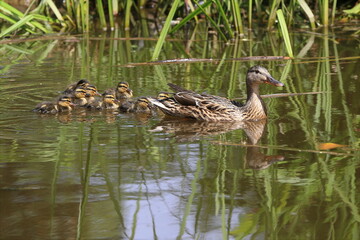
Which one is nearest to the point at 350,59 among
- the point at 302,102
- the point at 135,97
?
the point at 302,102

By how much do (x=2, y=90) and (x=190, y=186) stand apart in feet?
10.3

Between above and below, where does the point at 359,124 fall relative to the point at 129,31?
below

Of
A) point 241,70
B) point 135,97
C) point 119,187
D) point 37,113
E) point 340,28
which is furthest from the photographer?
point 340,28

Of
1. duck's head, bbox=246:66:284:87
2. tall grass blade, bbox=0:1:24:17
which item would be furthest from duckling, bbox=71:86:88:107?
tall grass blade, bbox=0:1:24:17

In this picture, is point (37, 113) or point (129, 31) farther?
point (129, 31)

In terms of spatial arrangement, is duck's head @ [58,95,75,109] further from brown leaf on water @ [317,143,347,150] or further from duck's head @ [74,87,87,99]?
brown leaf on water @ [317,143,347,150]

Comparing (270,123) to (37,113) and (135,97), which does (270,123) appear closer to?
(135,97)

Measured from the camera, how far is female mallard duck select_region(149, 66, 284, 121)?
218 inches

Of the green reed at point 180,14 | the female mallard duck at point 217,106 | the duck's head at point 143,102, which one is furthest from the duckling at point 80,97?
the green reed at point 180,14

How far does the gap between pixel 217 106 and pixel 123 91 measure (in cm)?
95

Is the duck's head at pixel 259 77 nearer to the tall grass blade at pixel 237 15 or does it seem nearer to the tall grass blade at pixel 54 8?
the tall grass blade at pixel 237 15

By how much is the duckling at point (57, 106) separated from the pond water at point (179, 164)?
0.27ft

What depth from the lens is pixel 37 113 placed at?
5.59m

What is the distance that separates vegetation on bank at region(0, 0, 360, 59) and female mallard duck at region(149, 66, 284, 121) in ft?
8.62
